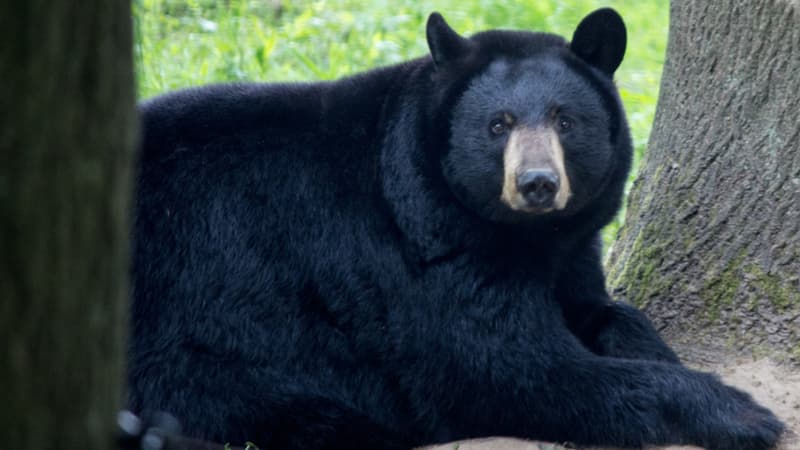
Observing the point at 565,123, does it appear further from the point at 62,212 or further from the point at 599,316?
the point at 62,212

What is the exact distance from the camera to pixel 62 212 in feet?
5.24

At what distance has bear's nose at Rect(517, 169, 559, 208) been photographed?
4.05m

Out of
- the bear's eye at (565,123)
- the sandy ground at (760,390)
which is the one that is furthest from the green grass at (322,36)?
the bear's eye at (565,123)

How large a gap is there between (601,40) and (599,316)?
125cm

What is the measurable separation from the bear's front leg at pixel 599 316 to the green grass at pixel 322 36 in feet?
6.41

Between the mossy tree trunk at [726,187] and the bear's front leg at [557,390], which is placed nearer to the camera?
the bear's front leg at [557,390]

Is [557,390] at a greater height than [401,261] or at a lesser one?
lesser

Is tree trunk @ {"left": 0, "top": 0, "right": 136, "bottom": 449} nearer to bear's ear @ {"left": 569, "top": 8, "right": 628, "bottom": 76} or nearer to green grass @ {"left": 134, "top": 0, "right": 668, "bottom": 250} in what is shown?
bear's ear @ {"left": 569, "top": 8, "right": 628, "bottom": 76}

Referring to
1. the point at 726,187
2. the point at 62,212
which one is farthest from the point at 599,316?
the point at 62,212

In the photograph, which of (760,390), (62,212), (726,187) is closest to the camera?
(62,212)

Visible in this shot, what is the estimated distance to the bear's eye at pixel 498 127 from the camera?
4.36 meters

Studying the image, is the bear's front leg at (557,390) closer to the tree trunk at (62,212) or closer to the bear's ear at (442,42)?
the bear's ear at (442,42)

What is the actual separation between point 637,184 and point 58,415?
4011mm

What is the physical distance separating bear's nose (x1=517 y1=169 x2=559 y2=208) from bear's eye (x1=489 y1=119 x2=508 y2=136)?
0.32 m
